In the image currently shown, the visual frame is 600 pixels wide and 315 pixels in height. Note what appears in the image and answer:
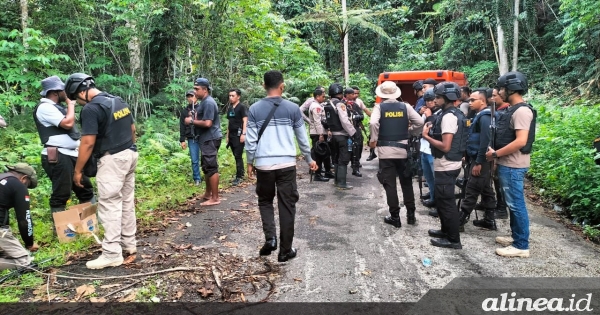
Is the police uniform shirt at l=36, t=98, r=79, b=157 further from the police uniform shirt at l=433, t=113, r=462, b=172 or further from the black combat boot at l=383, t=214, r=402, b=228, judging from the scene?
the police uniform shirt at l=433, t=113, r=462, b=172

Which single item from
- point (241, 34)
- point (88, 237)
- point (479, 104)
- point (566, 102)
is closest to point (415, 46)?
point (566, 102)

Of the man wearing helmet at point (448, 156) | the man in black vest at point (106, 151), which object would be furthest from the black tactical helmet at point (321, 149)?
the man in black vest at point (106, 151)

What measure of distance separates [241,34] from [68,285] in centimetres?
1040

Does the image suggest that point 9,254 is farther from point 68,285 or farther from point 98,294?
point 98,294

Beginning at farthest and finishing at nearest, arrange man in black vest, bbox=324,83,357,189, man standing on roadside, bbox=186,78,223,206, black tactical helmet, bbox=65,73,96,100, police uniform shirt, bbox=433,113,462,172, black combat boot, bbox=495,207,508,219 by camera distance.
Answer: man in black vest, bbox=324,83,357,189
man standing on roadside, bbox=186,78,223,206
black combat boot, bbox=495,207,508,219
police uniform shirt, bbox=433,113,462,172
black tactical helmet, bbox=65,73,96,100

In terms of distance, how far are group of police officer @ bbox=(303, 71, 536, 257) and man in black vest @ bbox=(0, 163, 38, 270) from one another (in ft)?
13.8

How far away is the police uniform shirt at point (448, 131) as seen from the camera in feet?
15.0

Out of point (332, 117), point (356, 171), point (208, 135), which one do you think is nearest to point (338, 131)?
point (332, 117)

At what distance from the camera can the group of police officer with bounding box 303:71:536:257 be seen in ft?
14.2

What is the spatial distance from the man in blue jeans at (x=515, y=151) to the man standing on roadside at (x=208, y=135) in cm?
406

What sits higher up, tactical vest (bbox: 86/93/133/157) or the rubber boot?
tactical vest (bbox: 86/93/133/157)

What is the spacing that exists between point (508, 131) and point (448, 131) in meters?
0.63

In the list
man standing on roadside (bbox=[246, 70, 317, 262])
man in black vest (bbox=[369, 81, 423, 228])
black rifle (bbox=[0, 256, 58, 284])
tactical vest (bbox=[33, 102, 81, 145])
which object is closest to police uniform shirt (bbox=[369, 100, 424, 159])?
man in black vest (bbox=[369, 81, 423, 228])

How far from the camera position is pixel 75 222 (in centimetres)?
465
